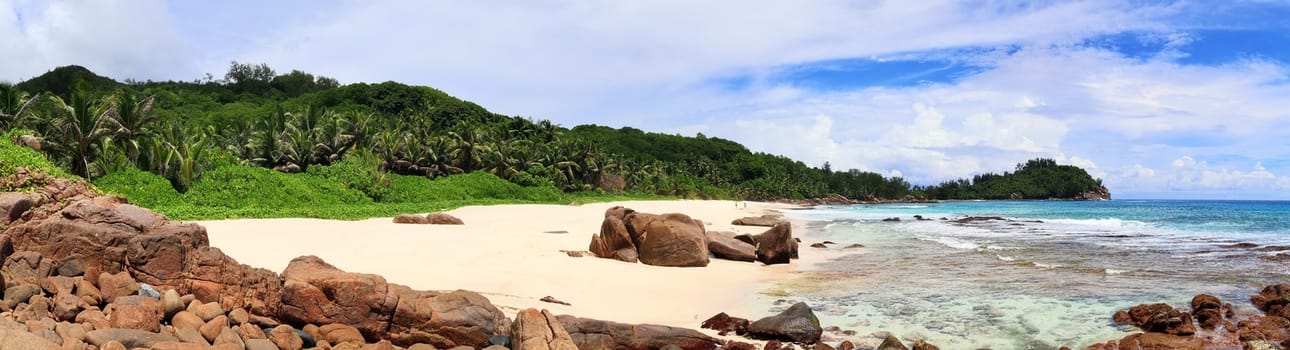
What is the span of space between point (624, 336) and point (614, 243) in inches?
345

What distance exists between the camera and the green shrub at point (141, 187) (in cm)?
2528

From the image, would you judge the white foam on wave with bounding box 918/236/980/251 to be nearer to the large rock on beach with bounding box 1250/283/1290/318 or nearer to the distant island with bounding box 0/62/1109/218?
the large rock on beach with bounding box 1250/283/1290/318

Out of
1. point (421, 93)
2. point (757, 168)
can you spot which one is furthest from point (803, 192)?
point (421, 93)

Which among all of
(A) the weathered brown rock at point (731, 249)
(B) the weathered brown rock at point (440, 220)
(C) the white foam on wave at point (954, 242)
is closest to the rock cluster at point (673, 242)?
(A) the weathered brown rock at point (731, 249)

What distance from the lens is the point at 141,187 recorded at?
86.0 feet

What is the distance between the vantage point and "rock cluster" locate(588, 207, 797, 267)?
1653 cm

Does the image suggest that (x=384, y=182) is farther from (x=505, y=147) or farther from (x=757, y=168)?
(x=757, y=168)

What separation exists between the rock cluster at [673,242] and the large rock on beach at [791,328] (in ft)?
22.1

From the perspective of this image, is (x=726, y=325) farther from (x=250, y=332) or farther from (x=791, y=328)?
(x=250, y=332)

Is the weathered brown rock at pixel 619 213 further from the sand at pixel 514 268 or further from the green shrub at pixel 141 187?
the green shrub at pixel 141 187

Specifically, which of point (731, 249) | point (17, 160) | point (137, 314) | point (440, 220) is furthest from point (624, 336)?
point (440, 220)

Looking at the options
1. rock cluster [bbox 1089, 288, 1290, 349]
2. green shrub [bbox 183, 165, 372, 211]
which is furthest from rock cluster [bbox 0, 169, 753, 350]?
green shrub [bbox 183, 165, 372, 211]

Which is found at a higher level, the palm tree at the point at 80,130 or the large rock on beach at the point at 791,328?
the palm tree at the point at 80,130

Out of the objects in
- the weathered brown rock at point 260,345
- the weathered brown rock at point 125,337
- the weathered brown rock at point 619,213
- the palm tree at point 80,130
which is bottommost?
the weathered brown rock at point 260,345
